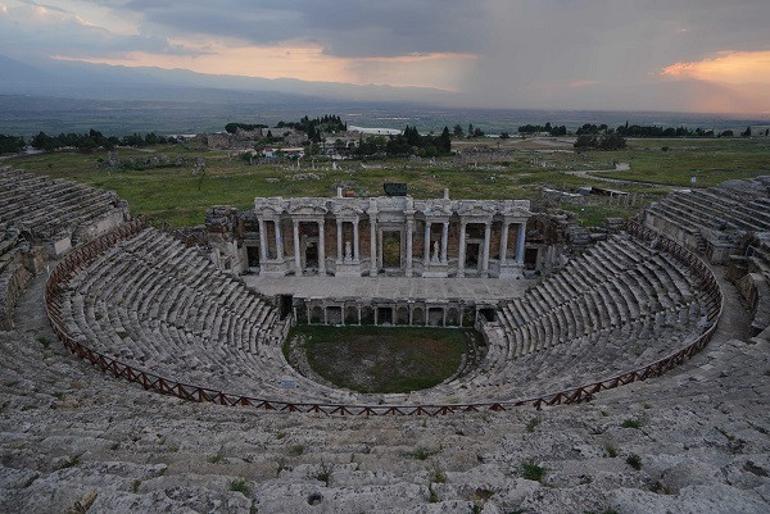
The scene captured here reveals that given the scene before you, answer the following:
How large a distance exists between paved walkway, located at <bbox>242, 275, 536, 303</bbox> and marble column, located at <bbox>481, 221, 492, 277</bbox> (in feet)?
2.85

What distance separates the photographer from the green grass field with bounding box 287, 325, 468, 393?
23031 mm

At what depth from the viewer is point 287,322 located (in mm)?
28281

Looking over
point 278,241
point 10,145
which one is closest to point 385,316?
point 278,241

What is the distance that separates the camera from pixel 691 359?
15336 millimetres

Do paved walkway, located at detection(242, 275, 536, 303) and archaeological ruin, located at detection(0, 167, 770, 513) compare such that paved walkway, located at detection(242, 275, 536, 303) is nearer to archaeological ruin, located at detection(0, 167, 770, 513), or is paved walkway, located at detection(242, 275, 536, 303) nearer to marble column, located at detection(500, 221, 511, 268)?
archaeological ruin, located at detection(0, 167, 770, 513)

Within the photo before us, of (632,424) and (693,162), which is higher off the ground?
(632,424)

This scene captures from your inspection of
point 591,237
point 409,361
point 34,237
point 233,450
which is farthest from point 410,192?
point 233,450

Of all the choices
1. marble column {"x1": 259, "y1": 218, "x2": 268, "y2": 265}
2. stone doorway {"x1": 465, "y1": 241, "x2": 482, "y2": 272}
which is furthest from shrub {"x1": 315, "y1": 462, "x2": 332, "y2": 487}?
stone doorway {"x1": 465, "y1": 241, "x2": 482, "y2": 272}

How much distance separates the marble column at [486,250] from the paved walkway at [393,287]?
0.87 metres

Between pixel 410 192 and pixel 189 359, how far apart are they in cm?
4663

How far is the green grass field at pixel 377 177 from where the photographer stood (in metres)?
59.1

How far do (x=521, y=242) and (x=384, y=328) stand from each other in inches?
457

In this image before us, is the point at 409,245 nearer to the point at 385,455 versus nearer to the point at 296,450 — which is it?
the point at 296,450

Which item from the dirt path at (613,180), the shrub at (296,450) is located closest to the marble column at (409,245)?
the shrub at (296,450)
